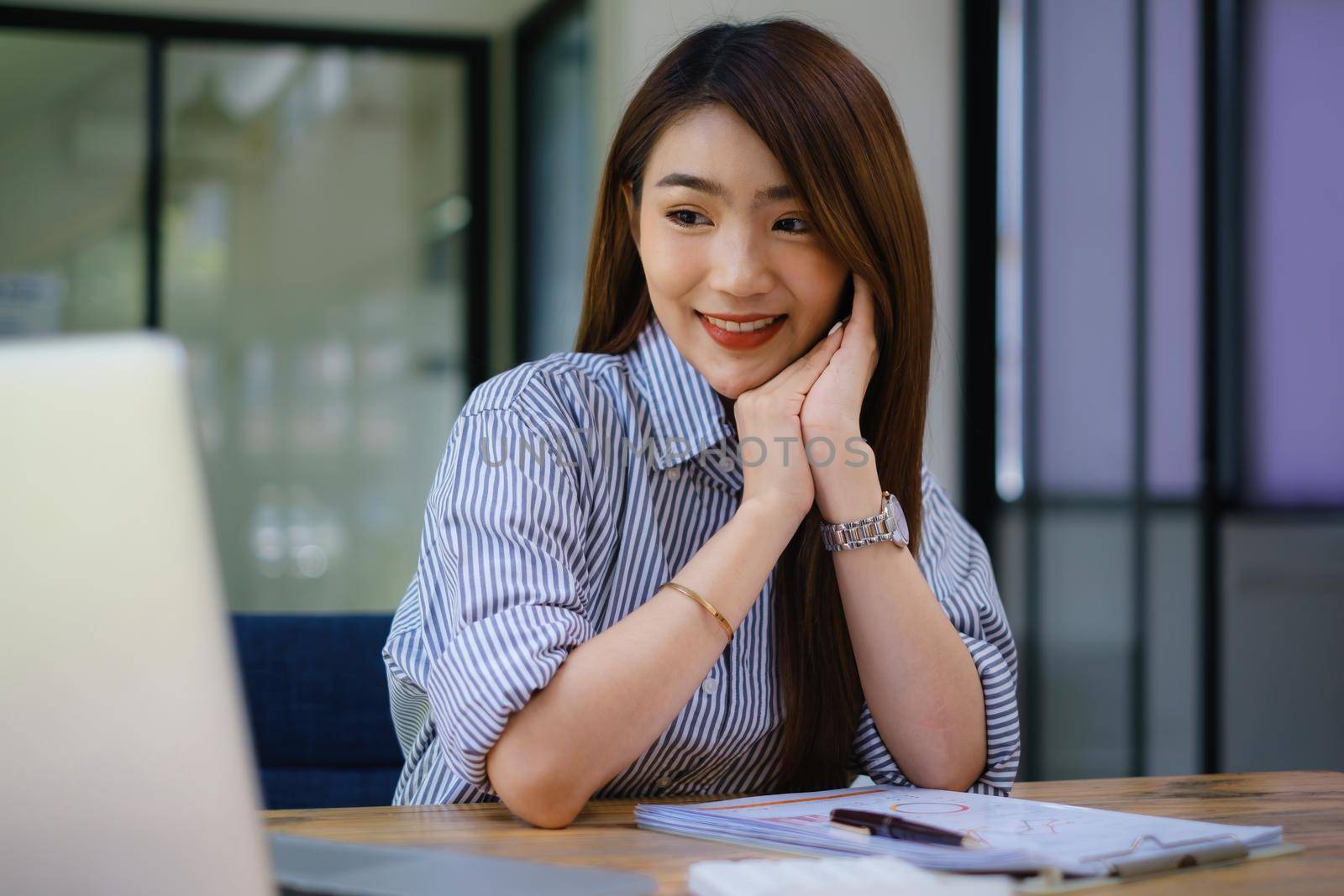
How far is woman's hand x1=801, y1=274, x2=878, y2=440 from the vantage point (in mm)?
1332

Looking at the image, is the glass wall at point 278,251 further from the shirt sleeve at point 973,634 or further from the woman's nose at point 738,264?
the woman's nose at point 738,264

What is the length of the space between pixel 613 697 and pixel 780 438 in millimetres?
356

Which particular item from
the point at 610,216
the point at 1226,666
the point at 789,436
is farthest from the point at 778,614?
the point at 1226,666

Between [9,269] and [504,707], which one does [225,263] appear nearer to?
[9,269]

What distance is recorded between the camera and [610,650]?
A: 108 cm

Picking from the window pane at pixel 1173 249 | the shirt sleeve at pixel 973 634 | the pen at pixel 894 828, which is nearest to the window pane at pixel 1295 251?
the window pane at pixel 1173 249

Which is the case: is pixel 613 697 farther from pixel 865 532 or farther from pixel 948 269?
pixel 948 269

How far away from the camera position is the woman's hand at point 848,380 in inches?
52.4

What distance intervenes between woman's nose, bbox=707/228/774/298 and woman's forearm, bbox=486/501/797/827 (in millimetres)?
276

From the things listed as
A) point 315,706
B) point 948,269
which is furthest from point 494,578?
point 948,269

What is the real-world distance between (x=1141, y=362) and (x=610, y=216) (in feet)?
6.64

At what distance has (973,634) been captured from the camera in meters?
1.38

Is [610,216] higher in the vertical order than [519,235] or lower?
lower

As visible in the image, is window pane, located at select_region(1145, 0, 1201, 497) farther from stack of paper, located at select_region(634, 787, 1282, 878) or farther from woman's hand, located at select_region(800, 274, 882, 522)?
stack of paper, located at select_region(634, 787, 1282, 878)
